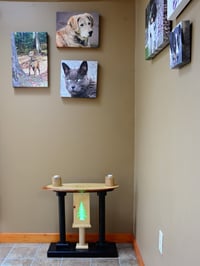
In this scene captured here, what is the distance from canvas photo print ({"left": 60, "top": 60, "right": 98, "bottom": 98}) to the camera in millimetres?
2676

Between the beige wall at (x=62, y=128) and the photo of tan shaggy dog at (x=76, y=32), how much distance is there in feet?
0.22

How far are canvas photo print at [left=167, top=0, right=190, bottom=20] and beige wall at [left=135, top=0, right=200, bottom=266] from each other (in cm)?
2

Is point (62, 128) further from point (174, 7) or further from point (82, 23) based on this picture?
point (174, 7)

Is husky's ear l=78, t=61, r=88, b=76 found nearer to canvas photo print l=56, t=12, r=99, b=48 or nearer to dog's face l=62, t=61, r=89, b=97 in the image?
dog's face l=62, t=61, r=89, b=97

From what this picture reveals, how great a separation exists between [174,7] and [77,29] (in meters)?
1.47

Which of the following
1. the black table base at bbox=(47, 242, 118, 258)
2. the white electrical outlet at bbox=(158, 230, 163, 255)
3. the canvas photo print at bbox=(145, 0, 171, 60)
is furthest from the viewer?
the black table base at bbox=(47, 242, 118, 258)

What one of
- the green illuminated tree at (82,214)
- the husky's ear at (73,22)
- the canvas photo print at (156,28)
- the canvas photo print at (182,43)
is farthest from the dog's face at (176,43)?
the green illuminated tree at (82,214)

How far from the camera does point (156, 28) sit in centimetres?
170

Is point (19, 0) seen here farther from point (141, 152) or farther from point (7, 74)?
point (141, 152)

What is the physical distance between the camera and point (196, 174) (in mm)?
1131

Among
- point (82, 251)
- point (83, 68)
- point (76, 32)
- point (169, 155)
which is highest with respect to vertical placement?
point (76, 32)

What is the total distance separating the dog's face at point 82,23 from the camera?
265cm

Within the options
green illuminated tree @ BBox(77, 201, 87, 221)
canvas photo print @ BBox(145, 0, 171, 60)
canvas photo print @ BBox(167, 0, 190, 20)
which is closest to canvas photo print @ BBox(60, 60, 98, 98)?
canvas photo print @ BBox(145, 0, 171, 60)

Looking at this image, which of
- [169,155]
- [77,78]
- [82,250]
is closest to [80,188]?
[82,250]
